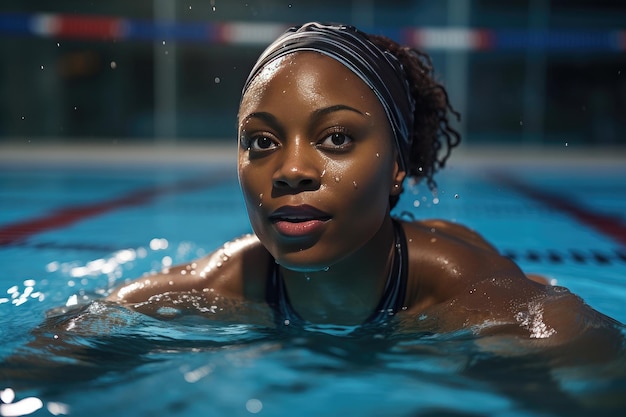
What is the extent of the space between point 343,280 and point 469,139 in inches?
437

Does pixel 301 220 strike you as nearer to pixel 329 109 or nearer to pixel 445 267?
pixel 329 109

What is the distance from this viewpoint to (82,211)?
5.23m

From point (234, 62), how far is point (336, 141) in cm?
1118

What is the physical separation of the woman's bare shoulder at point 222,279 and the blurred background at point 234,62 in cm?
927

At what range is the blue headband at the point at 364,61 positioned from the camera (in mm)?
1779

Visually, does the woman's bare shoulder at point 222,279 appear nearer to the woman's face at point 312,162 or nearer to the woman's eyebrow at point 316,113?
the woman's face at point 312,162

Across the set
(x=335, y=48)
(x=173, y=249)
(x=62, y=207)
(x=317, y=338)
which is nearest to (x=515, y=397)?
(x=317, y=338)

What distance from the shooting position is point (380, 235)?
1.91 metres

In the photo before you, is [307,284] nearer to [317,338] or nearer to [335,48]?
[317,338]

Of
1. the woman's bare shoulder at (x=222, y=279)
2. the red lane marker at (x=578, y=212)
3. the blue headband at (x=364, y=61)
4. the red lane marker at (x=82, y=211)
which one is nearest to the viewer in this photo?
the blue headband at (x=364, y=61)

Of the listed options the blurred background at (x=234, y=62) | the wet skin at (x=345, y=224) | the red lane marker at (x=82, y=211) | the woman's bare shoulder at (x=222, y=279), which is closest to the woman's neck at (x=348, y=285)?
the wet skin at (x=345, y=224)

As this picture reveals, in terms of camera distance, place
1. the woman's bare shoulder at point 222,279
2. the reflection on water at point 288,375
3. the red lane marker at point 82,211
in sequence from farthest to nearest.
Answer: the red lane marker at point 82,211 < the woman's bare shoulder at point 222,279 < the reflection on water at point 288,375

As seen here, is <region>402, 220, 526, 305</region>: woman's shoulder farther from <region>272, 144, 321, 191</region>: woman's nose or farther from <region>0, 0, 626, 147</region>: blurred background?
<region>0, 0, 626, 147</region>: blurred background

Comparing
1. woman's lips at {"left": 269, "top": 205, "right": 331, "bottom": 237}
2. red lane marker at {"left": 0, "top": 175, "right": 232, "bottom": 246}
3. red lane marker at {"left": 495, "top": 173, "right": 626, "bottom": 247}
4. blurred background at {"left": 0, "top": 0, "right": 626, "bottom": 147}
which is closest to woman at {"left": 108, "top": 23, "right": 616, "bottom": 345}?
woman's lips at {"left": 269, "top": 205, "right": 331, "bottom": 237}
